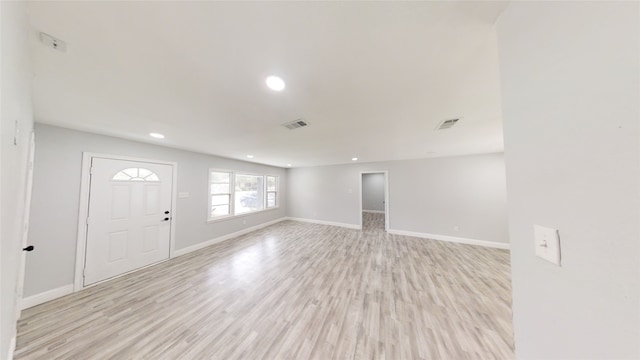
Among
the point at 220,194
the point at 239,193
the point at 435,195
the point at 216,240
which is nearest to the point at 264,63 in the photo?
the point at 220,194

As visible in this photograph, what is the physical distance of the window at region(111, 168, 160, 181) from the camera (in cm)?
293

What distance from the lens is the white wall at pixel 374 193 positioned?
8.67m

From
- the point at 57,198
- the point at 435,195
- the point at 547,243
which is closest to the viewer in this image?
the point at 547,243

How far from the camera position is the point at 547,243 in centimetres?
64

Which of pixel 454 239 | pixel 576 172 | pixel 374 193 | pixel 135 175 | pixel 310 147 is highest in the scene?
pixel 310 147

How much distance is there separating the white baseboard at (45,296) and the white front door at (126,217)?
164 mm

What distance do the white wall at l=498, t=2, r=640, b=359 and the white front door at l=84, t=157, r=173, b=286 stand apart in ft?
15.0

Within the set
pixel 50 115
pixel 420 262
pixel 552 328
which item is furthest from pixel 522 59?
pixel 50 115

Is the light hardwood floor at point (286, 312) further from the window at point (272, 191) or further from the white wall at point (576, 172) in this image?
the window at point (272, 191)

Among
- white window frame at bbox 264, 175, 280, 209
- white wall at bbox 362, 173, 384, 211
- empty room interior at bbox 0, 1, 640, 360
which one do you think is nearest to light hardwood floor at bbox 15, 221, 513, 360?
empty room interior at bbox 0, 1, 640, 360

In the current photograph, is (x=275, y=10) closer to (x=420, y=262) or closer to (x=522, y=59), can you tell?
(x=522, y=59)

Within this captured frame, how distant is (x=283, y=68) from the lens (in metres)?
1.22

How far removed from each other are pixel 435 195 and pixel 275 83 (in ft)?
16.0

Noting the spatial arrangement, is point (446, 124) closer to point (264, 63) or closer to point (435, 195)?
point (264, 63)
